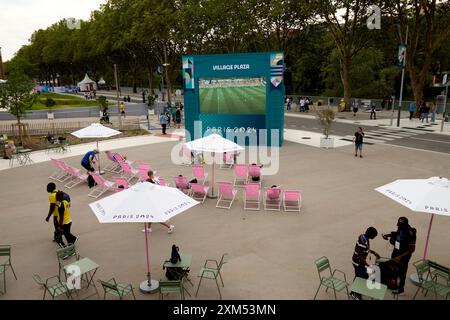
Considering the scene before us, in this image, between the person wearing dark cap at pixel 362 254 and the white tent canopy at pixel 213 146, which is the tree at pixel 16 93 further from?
the person wearing dark cap at pixel 362 254

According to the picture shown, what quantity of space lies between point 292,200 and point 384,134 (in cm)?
1679

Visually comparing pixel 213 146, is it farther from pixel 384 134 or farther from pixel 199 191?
pixel 384 134

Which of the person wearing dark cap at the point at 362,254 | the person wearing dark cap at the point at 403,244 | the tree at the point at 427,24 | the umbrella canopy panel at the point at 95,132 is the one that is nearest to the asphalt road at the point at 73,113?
the umbrella canopy panel at the point at 95,132

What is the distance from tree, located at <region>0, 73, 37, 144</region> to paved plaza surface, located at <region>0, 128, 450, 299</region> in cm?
814

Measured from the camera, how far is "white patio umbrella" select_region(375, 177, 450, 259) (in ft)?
21.2

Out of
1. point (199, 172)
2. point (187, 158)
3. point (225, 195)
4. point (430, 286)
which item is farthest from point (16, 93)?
point (430, 286)

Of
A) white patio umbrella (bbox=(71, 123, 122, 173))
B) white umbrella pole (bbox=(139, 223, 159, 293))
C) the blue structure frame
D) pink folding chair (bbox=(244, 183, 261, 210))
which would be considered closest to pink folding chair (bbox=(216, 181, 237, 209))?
pink folding chair (bbox=(244, 183, 261, 210))

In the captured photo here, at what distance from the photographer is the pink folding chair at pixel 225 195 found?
11.0 meters

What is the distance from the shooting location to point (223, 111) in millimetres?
21500

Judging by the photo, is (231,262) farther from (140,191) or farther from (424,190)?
(424,190)

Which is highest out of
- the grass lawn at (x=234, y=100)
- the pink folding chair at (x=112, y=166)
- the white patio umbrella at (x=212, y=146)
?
the grass lawn at (x=234, y=100)

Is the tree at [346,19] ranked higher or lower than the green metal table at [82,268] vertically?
higher

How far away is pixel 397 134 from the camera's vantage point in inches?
979

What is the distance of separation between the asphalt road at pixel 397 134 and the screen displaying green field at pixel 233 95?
7.77m
